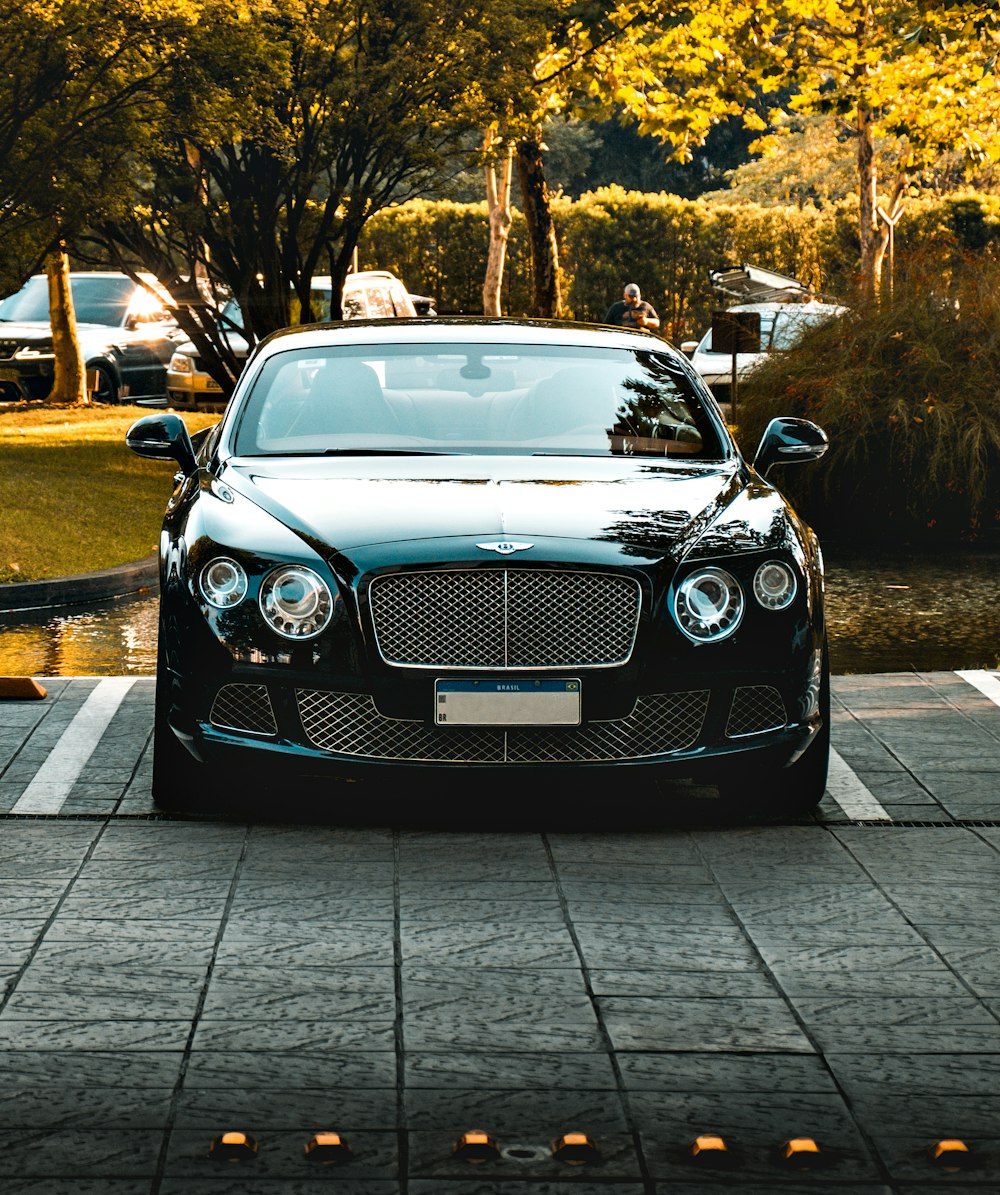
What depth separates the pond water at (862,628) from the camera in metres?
10.0

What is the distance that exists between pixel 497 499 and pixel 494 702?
29.5 inches

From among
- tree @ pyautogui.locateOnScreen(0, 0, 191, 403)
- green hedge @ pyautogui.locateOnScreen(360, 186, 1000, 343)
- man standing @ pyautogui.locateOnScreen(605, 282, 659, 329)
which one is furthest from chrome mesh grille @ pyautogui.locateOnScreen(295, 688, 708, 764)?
green hedge @ pyautogui.locateOnScreen(360, 186, 1000, 343)

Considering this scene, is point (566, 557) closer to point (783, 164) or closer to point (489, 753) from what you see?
point (489, 753)

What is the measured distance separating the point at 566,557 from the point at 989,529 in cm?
1059

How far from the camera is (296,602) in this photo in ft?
18.8

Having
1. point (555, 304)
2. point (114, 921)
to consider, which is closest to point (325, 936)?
point (114, 921)

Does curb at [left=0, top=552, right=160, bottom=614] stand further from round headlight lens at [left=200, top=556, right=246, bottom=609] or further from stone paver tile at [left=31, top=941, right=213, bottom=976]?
stone paver tile at [left=31, top=941, right=213, bottom=976]

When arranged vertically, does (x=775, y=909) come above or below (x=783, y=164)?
below

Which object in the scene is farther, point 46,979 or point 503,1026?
point 46,979

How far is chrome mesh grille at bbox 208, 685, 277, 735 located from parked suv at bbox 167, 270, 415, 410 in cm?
1944

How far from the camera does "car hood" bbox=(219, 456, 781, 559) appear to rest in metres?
5.84

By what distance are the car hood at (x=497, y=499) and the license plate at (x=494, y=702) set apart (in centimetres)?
43

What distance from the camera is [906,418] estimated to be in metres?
15.1

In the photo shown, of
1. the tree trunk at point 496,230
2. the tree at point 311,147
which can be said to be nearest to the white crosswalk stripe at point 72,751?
the tree at point 311,147
